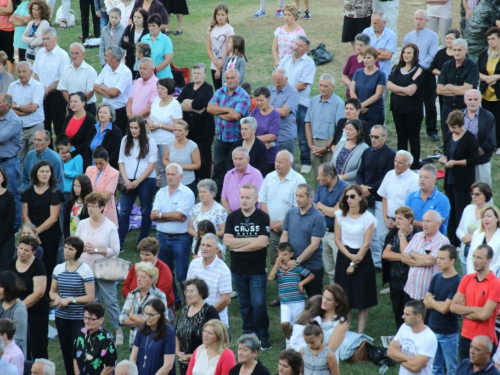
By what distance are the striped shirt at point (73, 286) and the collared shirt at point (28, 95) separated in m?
4.35

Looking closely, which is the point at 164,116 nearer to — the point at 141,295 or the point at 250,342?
the point at 141,295

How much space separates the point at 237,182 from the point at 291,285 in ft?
5.83

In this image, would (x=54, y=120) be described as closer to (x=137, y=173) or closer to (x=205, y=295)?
(x=137, y=173)

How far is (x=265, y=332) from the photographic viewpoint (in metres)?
9.86

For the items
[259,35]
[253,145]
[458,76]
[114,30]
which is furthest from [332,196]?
[259,35]

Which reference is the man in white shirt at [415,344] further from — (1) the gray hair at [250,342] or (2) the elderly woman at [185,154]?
(2) the elderly woman at [185,154]

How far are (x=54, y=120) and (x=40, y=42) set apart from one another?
4.57 feet

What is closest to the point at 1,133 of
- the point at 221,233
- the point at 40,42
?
the point at 40,42

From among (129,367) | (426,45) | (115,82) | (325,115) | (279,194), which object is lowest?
(129,367)

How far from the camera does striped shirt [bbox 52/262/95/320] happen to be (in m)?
9.20

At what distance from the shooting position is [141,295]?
8938 mm

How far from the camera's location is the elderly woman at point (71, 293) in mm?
9203

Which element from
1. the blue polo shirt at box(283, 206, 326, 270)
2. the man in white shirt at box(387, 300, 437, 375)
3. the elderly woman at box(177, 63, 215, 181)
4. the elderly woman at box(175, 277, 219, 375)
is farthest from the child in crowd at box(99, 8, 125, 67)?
the man in white shirt at box(387, 300, 437, 375)

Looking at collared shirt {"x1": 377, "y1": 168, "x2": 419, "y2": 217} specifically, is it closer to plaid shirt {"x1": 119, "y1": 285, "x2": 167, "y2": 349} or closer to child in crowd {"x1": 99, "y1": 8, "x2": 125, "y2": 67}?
plaid shirt {"x1": 119, "y1": 285, "x2": 167, "y2": 349}
